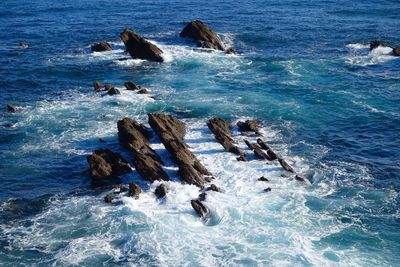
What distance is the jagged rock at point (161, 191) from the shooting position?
38.6 m

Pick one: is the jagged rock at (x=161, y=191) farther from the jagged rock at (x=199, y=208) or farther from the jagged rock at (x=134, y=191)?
the jagged rock at (x=199, y=208)

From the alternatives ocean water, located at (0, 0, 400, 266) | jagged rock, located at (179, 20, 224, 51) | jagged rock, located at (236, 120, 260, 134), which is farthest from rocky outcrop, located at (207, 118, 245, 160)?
jagged rock, located at (179, 20, 224, 51)

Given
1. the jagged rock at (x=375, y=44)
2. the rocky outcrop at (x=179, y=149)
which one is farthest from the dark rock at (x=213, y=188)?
the jagged rock at (x=375, y=44)

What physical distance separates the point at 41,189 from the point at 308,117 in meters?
29.2

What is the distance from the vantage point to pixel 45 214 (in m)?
36.8

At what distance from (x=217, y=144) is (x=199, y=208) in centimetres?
1188

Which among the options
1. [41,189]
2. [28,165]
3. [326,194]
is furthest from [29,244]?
[326,194]

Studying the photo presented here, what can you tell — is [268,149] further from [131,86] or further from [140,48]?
[140,48]

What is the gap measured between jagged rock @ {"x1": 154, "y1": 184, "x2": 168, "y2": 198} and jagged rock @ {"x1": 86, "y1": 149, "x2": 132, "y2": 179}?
14.7 feet

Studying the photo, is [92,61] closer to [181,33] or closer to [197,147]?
[181,33]

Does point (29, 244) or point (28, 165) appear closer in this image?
point (29, 244)

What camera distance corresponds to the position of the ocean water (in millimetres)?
33219

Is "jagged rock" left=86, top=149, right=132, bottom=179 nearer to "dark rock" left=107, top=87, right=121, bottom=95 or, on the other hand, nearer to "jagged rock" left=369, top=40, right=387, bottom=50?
"dark rock" left=107, top=87, right=121, bottom=95

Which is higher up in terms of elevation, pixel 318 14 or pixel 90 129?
pixel 318 14
